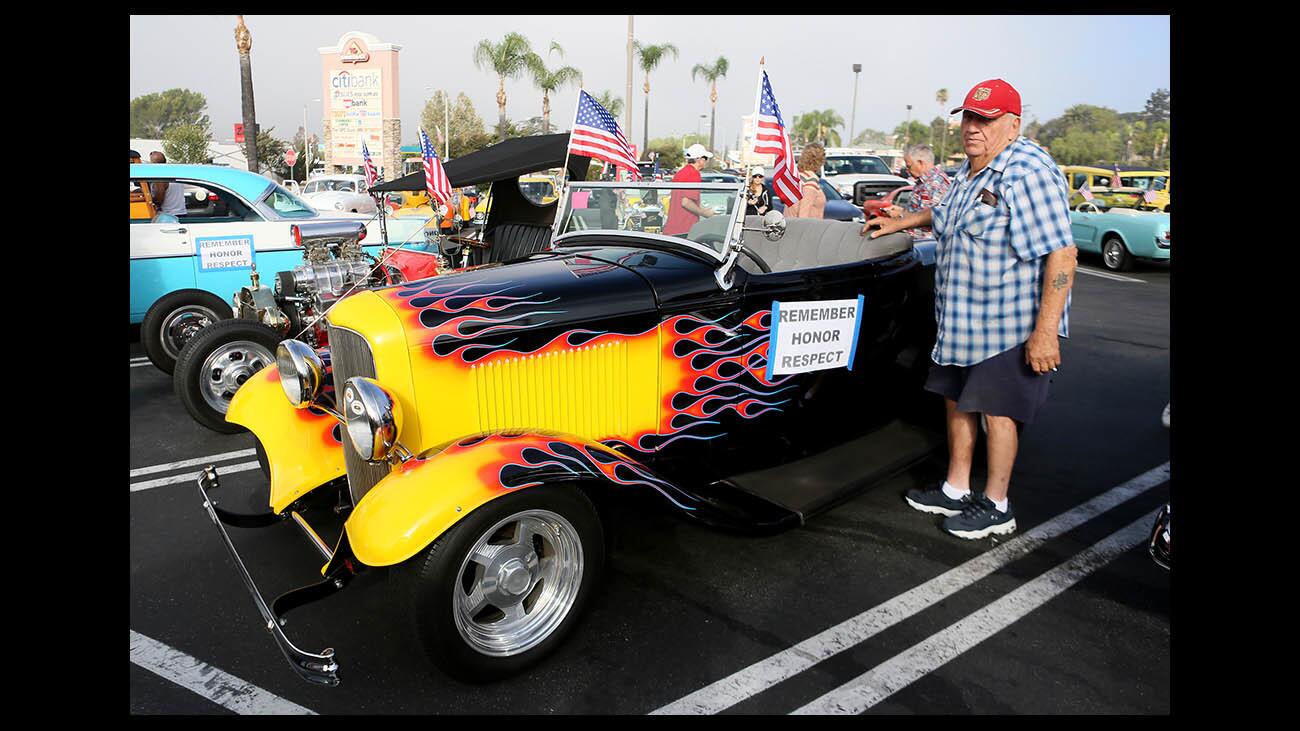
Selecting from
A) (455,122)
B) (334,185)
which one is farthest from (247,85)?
(455,122)

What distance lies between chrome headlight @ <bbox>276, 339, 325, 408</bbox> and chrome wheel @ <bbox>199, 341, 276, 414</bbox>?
2109 millimetres

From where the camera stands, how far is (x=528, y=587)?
2.78 metres

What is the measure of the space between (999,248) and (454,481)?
2.57 meters

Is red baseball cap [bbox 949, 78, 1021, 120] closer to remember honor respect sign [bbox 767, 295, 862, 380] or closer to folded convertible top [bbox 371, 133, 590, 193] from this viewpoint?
remember honor respect sign [bbox 767, 295, 862, 380]

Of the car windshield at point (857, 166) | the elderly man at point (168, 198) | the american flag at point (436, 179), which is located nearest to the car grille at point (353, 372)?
the american flag at point (436, 179)

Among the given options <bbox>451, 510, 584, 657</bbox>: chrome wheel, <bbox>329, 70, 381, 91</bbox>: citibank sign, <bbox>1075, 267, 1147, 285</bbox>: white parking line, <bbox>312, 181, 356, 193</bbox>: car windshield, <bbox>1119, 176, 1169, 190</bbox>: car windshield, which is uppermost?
<bbox>329, 70, 381, 91</bbox>: citibank sign

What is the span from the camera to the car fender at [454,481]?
2410 mm

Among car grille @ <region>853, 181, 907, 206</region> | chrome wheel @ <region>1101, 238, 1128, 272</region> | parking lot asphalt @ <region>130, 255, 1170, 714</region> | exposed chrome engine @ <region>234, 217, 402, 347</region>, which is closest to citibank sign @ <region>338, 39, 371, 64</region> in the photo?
car grille @ <region>853, 181, 907, 206</region>

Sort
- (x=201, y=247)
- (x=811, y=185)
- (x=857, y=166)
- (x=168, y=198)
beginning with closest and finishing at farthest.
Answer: (x=201, y=247), (x=168, y=198), (x=811, y=185), (x=857, y=166)

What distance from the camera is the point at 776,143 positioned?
4738 millimetres

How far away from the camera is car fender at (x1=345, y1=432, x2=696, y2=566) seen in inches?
94.9

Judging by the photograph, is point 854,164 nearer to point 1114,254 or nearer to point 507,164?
point 1114,254

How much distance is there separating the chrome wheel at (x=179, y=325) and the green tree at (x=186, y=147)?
31010 mm

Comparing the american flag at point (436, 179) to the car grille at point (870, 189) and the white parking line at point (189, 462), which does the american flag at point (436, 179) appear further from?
the car grille at point (870, 189)
